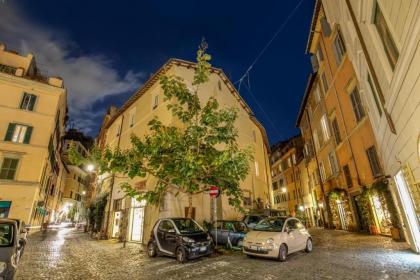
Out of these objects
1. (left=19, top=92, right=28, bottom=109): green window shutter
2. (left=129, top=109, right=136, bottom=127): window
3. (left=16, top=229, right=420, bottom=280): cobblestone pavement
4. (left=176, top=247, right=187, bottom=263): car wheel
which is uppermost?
(left=19, top=92, right=28, bottom=109): green window shutter

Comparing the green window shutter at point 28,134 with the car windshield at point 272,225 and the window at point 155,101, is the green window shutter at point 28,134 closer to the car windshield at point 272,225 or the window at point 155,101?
the window at point 155,101

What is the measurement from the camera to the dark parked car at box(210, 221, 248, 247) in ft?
39.5

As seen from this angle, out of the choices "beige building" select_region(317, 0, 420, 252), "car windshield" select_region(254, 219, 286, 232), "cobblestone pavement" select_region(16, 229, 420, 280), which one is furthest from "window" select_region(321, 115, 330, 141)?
"car windshield" select_region(254, 219, 286, 232)

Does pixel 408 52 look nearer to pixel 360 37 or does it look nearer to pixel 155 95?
pixel 360 37

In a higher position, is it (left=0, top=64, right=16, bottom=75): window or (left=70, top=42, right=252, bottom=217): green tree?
(left=0, top=64, right=16, bottom=75): window

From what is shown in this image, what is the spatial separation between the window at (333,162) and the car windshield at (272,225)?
45.0ft

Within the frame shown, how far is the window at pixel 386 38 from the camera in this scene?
5602 millimetres

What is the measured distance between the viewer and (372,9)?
6145 mm

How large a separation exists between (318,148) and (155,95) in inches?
737

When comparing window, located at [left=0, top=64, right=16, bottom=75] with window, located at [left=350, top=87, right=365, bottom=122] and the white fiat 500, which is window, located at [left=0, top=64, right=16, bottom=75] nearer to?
the white fiat 500

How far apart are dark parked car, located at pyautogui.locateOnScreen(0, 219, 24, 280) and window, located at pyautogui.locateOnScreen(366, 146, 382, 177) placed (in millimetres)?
17452

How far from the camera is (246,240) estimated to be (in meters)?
9.55

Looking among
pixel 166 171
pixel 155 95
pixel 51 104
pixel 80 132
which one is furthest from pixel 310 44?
pixel 80 132

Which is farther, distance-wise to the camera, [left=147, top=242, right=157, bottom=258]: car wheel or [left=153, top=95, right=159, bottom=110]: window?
[left=153, top=95, right=159, bottom=110]: window
